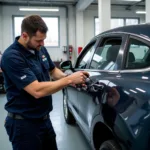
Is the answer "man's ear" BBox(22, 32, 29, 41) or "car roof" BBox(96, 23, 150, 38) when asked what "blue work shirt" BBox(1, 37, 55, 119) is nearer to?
"man's ear" BBox(22, 32, 29, 41)

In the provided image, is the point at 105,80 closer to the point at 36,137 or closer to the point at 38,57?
the point at 38,57

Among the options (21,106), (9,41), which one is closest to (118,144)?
(21,106)

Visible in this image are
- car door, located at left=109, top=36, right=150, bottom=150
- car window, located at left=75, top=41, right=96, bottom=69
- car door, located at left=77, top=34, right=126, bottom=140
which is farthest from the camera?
car window, located at left=75, top=41, right=96, bottom=69

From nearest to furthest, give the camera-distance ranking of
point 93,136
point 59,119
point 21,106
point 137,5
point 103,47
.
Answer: point 21,106
point 93,136
point 103,47
point 59,119
point 137,5

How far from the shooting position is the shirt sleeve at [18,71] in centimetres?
149

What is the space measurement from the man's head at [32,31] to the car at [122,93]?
607 millimetres

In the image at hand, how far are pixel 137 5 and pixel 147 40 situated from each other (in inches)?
424

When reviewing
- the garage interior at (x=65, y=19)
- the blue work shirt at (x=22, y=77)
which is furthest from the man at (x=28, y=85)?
the garage interior at (x=65, y=19)

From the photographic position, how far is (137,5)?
11.3 meters

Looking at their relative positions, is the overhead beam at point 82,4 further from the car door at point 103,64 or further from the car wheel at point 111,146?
the car wheel at point 111,146

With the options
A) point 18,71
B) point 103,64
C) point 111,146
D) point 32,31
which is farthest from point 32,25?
point 111,146

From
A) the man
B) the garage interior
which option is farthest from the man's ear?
the garage interior

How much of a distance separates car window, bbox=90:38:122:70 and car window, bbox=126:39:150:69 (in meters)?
0.18

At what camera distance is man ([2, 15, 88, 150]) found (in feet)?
4.94
